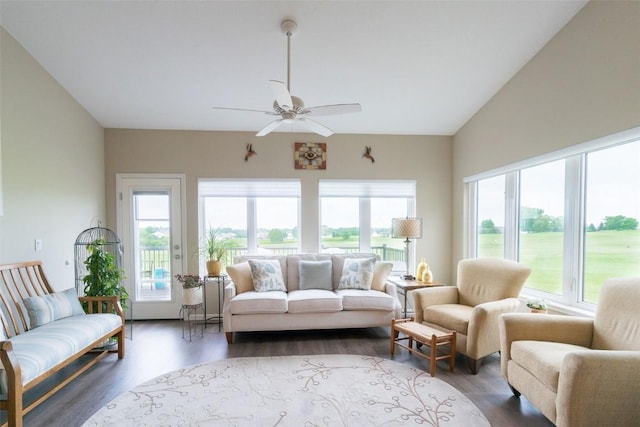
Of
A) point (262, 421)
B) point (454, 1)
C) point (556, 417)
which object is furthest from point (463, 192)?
point (262, 421)

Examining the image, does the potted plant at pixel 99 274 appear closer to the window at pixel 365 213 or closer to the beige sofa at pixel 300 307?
the beige sofa at pixel 300 307

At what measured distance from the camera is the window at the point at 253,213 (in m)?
4.36

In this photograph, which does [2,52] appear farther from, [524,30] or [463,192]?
[463,192]

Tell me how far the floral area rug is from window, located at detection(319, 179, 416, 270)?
195 centimetres

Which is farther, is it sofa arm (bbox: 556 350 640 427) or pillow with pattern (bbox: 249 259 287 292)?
pillow with pattern (bbox: 249 259 287 292)

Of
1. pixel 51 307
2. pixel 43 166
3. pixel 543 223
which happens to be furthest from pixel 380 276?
pixel 43 166

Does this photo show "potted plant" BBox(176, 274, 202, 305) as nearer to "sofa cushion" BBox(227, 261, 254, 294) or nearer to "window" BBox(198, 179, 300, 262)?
"sofa cushion" BBox(227, 261, 254, 294)

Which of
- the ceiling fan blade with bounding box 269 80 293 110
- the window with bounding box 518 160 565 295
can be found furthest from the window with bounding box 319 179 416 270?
the ceiling fan blade with bounding box 269 80 293 110

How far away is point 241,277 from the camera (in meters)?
3.68

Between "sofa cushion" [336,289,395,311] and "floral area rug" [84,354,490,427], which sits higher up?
"sofa cushion" [336,289,395,311]

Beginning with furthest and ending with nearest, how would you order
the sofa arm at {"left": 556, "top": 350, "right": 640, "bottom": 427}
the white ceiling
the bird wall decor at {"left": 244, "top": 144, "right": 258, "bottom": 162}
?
the bird wall decor at {"left": 244, "top": 144, "right": 258, "bottom": 162} → the white ceiling → the sofa arm at {"left": 556, "top": 350, "right": 640, "bottom": 427}

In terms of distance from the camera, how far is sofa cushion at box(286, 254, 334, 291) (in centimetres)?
396

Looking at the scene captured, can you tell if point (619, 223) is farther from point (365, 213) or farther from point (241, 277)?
point (241, 277)

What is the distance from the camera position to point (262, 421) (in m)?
2.05
